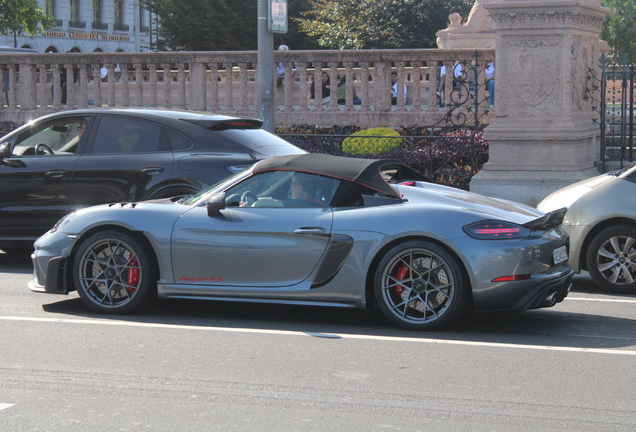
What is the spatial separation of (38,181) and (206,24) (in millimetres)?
37678

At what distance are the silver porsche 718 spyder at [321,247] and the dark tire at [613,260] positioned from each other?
1.42 metres

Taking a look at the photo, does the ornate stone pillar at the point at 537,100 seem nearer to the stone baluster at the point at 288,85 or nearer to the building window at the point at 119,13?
the stone baluster at the point at 288,85

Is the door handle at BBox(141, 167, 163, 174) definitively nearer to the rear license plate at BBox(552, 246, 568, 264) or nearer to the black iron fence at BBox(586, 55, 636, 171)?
the rear license plate at BBox(552, 246, 568, 264)

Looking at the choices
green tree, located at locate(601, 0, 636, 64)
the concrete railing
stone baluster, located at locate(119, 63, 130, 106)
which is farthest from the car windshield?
green tree, located at locate(601, 0, 636, 64)

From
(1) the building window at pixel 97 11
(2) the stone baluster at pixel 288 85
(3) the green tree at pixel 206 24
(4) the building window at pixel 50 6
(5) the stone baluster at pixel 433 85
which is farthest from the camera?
(1) the building window at pixel 97 11

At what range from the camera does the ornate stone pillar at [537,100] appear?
1227 centimetres

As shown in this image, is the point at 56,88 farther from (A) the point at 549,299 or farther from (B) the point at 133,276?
(A) the point at 549,299

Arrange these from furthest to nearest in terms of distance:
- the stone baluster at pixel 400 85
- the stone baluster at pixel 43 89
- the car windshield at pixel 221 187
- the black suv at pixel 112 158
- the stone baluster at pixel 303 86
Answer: the stone baluster at pixel 43 89 → the stone baluster at pixel 303 86 → the stone baluster at pixel 400 85 → the black suv at pixel 112 158 → the car windshield at pixel 221 187

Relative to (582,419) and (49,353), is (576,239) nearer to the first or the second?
(582,419)

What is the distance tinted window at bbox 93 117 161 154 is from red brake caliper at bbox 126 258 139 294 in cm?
247

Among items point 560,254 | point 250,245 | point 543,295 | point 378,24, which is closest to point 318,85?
point 250,245

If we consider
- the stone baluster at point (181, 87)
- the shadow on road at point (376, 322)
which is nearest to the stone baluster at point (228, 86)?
the stone baluster at point (181, 87)

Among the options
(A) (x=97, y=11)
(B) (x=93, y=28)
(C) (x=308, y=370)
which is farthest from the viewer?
(A) (x=97, y=11)

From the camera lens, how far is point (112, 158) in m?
9.27
